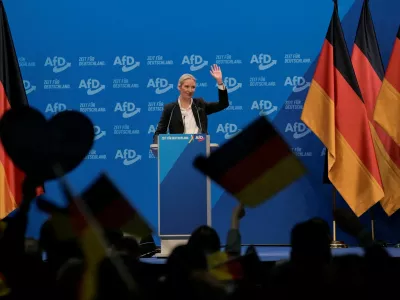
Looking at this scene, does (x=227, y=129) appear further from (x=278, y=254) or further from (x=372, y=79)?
(x=278, y=254)

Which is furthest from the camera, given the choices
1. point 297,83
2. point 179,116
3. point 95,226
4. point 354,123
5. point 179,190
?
point 297,83

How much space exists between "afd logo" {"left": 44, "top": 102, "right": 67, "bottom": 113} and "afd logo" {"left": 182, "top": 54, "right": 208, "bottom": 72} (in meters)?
1.56

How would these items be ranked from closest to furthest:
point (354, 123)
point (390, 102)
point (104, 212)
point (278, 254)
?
point (104, 212) < point (278, 254) < point (390, 102) < point (354, 123)

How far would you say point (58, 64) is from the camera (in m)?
8.66

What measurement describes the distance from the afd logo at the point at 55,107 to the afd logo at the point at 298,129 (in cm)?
271

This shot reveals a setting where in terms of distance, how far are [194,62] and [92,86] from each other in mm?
1277

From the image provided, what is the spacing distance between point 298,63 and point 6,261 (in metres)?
6.79

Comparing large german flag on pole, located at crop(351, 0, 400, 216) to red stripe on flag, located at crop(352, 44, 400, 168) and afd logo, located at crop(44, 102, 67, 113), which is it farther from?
afd logo, located at crop(44, 102, 67, 113)

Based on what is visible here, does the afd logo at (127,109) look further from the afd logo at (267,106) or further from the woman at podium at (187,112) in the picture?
the woman at podium at (187,112)

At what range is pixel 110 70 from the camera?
28.2ft

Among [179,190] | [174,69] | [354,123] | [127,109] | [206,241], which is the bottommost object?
[206,241]

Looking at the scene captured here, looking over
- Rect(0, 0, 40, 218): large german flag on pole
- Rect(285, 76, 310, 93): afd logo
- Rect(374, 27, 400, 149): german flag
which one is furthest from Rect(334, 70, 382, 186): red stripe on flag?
Rect(0, 0, 40, 218): large german flag on pole

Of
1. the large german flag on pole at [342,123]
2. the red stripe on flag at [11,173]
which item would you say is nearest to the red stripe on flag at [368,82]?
the large german flag on pole at [342,123]

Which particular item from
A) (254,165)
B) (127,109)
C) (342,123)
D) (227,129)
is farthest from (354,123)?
(254,165)
